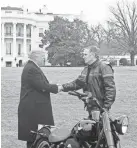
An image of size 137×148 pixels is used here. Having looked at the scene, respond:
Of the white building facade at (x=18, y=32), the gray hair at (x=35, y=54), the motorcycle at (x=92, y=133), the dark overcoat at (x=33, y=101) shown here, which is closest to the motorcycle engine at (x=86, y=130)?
the motorcycle at (x=92, y=133)

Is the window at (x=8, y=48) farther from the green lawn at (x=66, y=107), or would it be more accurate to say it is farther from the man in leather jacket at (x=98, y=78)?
the man in leather jacket at (x=98, y=78)

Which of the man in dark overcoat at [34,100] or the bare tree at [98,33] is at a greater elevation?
the bare tree at [98,33]

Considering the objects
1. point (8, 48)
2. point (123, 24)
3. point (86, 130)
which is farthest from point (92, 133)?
point (8, 48)

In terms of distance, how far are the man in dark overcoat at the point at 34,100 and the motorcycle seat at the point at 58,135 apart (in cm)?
92

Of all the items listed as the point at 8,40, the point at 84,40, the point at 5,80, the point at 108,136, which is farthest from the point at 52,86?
the point at 8,40

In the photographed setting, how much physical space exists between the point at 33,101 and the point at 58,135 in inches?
45.4

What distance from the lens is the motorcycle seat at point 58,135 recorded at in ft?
21.9

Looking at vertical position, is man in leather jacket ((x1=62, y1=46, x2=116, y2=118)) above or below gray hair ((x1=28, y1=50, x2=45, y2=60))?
below

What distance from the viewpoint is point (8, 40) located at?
93.8 meters

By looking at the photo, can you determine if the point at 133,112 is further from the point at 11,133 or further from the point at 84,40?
the point at 84,40

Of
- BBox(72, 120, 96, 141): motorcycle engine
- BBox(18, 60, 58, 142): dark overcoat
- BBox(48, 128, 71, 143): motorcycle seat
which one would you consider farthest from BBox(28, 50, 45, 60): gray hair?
BBox(72, 120, 96, 141): motorcycle engine

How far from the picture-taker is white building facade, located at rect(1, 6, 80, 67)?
300ft

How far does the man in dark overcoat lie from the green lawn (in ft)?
3.75

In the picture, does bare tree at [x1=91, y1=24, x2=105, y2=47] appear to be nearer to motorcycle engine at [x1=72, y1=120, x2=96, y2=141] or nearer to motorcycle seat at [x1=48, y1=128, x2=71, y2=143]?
motorcycle seat at [x1=48, y1=128, x2=71, y2=143]
